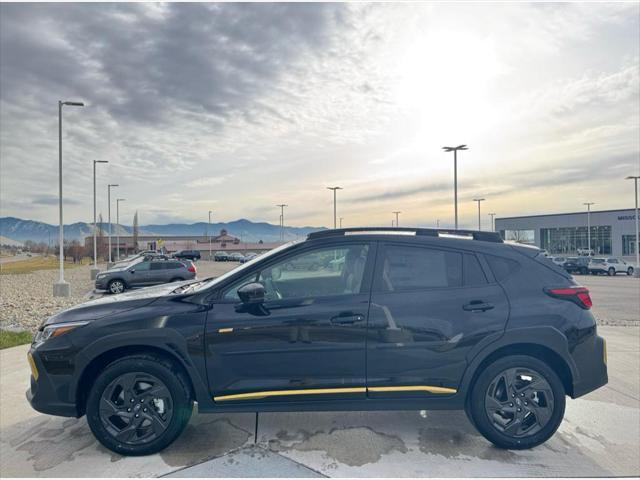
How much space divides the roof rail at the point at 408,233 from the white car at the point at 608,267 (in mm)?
33795

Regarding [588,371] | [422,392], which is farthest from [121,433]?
[588,371]

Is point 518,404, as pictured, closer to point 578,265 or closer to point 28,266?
point 578,265

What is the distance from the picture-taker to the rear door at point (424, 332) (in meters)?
3.23

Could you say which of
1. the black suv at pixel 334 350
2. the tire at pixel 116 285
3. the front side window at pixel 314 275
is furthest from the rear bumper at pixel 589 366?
the tire at pixel 116 285

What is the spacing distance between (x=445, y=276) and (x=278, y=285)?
1.44m

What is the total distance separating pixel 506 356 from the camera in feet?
10.9

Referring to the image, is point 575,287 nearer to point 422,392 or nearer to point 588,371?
point 588,371

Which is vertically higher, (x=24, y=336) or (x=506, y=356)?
(x=506, y=356)

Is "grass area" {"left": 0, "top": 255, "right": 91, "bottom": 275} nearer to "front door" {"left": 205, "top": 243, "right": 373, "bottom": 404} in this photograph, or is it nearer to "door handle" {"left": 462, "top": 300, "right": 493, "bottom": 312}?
"front door" {"left": 205, "top": 243, "right": 373, "bottom": 404}

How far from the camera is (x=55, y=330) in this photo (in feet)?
10.7

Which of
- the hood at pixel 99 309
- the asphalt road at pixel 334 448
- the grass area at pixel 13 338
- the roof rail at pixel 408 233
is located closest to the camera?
the asphalt road at pixel 334 448

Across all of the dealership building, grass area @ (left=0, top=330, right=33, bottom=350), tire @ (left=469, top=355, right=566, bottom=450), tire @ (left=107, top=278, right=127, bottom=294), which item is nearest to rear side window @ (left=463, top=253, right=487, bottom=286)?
tire @ (left=469, top=355, right=566, bottom=450)

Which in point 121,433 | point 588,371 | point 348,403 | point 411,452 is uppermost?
point 588,371

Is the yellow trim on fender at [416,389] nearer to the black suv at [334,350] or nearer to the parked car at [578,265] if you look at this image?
the black suv at [334,350]
